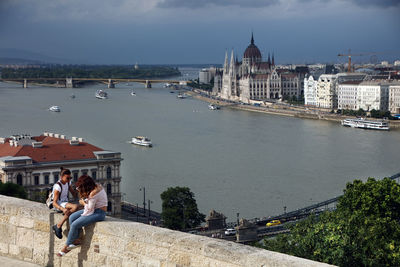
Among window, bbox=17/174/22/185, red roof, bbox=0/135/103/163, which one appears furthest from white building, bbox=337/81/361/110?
window, bbox=17/174/22/185

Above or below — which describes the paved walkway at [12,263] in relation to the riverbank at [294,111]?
above

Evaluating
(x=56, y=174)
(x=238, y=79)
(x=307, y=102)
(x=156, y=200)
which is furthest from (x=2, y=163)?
(x=238, y=79)

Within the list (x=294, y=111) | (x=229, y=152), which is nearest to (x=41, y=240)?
(x=229, y=152)

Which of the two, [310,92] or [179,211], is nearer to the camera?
[179,211]

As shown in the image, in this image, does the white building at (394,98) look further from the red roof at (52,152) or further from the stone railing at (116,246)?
the stone railing at (116,246)

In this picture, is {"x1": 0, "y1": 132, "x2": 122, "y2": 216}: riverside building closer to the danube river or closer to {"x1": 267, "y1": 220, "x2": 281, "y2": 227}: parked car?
the danube river

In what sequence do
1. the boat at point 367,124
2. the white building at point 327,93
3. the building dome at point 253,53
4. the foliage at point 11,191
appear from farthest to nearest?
the building dome at point 253,53 → the white building at point 327,93 → the boat at point 367,124 → the foliage at point 11,191

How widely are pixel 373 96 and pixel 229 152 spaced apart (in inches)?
485

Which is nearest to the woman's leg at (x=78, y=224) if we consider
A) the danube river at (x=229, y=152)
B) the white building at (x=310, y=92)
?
the danube river at (x=229, y=152)

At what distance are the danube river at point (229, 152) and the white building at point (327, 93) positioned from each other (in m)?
4.51

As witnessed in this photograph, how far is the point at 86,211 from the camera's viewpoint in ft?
4.55

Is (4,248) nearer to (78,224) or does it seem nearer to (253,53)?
(78,224)

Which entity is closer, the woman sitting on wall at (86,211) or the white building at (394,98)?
the woman sitting on wall at (86,211)

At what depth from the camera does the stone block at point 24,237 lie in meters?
1.47
